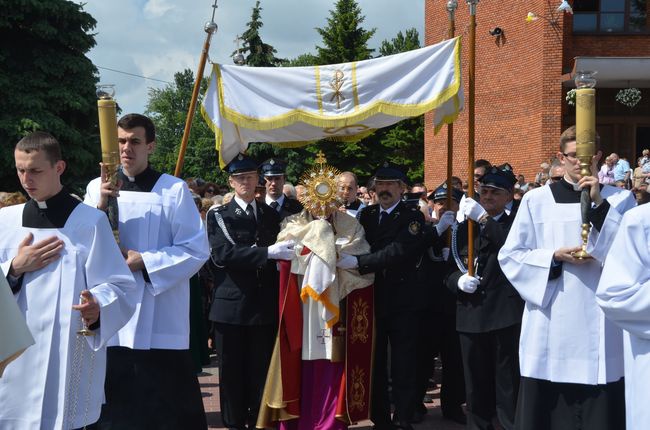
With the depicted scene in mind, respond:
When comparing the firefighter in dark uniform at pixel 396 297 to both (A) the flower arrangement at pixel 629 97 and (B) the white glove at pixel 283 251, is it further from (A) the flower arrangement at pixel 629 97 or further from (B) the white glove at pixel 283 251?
(A) the flower arrangement at pixel 629 97

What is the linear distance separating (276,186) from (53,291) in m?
3.91

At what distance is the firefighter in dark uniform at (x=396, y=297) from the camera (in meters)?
6.95

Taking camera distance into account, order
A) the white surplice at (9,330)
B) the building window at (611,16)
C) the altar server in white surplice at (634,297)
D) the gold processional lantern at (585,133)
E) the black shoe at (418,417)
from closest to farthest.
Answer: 1. the white surplice at (9,330)
2. the altar server in white surplice at (634,297)
3. the gold processional lantern at (585,133)
4. the black shoe at (418,417)
5. the building window at (611,16)

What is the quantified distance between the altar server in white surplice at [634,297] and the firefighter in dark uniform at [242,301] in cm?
324

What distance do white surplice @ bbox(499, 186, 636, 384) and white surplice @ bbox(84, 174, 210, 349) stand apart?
2.10 m

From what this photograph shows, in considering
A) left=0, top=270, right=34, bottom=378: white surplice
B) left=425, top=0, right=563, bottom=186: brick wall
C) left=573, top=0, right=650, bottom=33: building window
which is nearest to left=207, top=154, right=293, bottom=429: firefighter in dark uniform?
left=0, top=270, right=34, bottom=378: white surplice

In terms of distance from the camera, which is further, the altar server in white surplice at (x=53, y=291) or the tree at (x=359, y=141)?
the tree at (x=359, y=141)

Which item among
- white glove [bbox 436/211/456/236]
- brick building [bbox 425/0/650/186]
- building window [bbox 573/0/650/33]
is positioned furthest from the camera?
building window [bbox 573/0/650/33]

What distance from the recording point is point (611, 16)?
2330 centimetres

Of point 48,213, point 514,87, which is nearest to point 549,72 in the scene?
point 514,87

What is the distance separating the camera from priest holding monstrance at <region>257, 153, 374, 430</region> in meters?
6.75

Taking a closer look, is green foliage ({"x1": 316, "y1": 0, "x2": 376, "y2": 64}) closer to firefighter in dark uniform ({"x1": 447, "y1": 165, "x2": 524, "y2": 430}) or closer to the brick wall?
the brick wall

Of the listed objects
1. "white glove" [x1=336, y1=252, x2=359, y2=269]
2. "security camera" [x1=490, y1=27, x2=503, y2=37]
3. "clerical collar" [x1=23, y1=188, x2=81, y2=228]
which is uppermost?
"security camera" [x1=490, y1=27, x2=503, y2=37]

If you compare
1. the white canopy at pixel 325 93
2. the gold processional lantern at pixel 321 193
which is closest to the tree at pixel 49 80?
the white canopy at pixel 325 93
